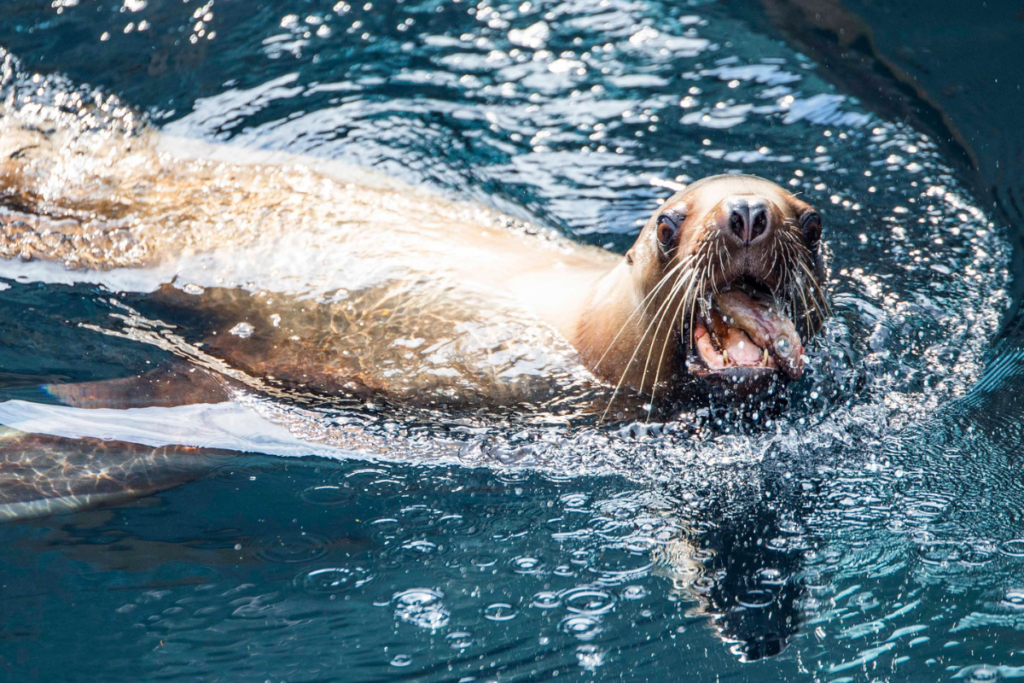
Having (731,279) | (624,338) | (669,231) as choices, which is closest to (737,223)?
(731,279)

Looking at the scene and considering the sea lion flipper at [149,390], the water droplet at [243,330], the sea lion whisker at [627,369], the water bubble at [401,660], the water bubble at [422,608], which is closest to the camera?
the water bubble at [401,660]

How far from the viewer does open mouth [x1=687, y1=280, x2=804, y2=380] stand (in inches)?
140

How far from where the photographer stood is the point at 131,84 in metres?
6.16

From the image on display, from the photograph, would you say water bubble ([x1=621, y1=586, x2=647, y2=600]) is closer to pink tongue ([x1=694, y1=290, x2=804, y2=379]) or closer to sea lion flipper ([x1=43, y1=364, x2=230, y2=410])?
pink tongue ([x1=694, y1=290, x2=804, y2=379])

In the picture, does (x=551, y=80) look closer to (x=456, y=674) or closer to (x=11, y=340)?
(x=11, y=340)

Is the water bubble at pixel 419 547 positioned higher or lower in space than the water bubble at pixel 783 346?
lower

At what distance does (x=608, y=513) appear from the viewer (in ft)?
12.2

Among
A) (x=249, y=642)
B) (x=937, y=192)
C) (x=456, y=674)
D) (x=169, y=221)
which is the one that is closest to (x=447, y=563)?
(x=456, y=674)

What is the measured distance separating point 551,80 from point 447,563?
3640mm

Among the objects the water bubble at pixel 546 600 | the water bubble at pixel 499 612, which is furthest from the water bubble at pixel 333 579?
the water bubble at pixel 546 600

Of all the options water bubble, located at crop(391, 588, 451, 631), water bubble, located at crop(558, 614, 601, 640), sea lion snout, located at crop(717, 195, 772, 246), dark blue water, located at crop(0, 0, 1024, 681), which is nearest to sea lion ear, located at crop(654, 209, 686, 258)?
sea lion snout, located at crop(717, 195, 772, 246)

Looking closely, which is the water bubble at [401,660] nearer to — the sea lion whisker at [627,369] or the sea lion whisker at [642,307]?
the sea lion whisker at [627,369]

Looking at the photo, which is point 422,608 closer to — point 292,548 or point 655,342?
point 292,548

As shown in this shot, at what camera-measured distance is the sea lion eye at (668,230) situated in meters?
3.72
